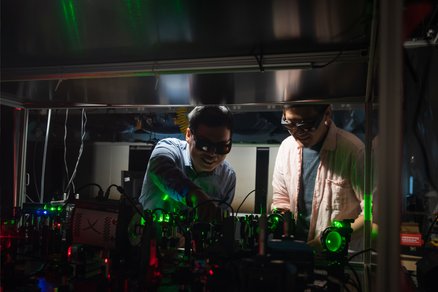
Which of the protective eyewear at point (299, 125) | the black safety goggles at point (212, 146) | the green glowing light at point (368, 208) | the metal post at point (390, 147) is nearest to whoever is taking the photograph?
the metal post at point (390, 147)

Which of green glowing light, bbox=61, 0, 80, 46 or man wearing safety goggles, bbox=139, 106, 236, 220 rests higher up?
green glowing light, bbox=61, 0, 80, 46

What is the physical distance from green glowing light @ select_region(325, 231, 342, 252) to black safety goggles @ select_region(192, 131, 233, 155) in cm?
149

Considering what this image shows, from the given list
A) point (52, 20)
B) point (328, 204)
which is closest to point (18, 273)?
point (52, 20)

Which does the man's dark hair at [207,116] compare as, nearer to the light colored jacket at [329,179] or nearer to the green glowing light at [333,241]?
the light colored jacket at [329,179]

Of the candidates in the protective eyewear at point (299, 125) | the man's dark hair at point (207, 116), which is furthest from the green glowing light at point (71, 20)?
the protective eyewear at point (299, 125)

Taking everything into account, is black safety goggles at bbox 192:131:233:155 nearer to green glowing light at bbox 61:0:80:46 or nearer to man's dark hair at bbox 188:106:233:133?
man's dark hair at bbox 188:106:233:133

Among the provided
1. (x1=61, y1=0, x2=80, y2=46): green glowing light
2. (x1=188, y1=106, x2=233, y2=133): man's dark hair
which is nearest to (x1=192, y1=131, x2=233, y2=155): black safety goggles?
(x1=188, y1=106, x2=233, y2=133): man's dark hair

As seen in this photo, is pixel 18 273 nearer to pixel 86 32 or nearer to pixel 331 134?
pixel 86 32

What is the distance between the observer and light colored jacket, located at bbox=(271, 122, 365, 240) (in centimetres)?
252

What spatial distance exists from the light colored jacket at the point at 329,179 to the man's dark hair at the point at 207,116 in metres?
0.56

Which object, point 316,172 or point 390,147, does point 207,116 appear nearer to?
point 316,172

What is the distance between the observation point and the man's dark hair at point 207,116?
9.39 feet

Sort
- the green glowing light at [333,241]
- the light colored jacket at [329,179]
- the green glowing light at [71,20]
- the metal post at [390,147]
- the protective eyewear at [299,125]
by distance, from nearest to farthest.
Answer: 1. the metal post at [390,147]
2. the green glowing light at [71,20]
3. the green glowing light at [333,241]
4. the light colored jacket at [329,179]
5. the protective eyewear at [299,125]

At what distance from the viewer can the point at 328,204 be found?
8.41 ft
